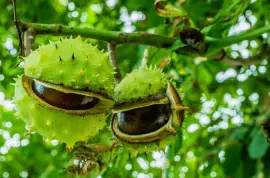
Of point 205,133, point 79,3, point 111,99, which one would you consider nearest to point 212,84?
point 205,133

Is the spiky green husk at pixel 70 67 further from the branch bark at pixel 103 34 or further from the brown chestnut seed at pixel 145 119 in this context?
the brown chestnut seed at pixel 145 119

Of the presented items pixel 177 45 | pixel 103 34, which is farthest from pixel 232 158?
pixel 103 34

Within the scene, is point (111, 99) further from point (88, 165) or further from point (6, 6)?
point (6, 6)

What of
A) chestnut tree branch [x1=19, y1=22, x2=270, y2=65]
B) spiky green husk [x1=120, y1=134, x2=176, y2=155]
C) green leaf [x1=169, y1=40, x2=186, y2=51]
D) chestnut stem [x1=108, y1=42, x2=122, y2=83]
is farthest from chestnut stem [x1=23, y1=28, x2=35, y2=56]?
green leaf [x1=169, y1=40, x2=186, y2=51]

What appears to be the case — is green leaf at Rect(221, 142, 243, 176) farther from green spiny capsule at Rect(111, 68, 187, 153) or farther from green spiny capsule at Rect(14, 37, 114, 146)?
green spiny capsule at Rect(14, 37, 114, 146)

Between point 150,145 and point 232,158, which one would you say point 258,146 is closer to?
point 232,158

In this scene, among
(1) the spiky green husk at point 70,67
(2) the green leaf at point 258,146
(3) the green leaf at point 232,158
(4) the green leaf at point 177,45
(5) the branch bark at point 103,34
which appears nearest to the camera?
(1) the spiky green husk at point 70,67

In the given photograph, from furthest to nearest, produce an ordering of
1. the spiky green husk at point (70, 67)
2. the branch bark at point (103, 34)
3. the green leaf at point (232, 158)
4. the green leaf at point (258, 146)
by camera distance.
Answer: the green leaf at point (232, 158), the green leaf at point (258, 146), the branch bark at point (103, 34), the spiky green husk at point (70, 67)

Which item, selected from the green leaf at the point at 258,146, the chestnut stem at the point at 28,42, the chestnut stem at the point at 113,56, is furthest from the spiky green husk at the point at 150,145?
the green leaf at the point at 258,146
